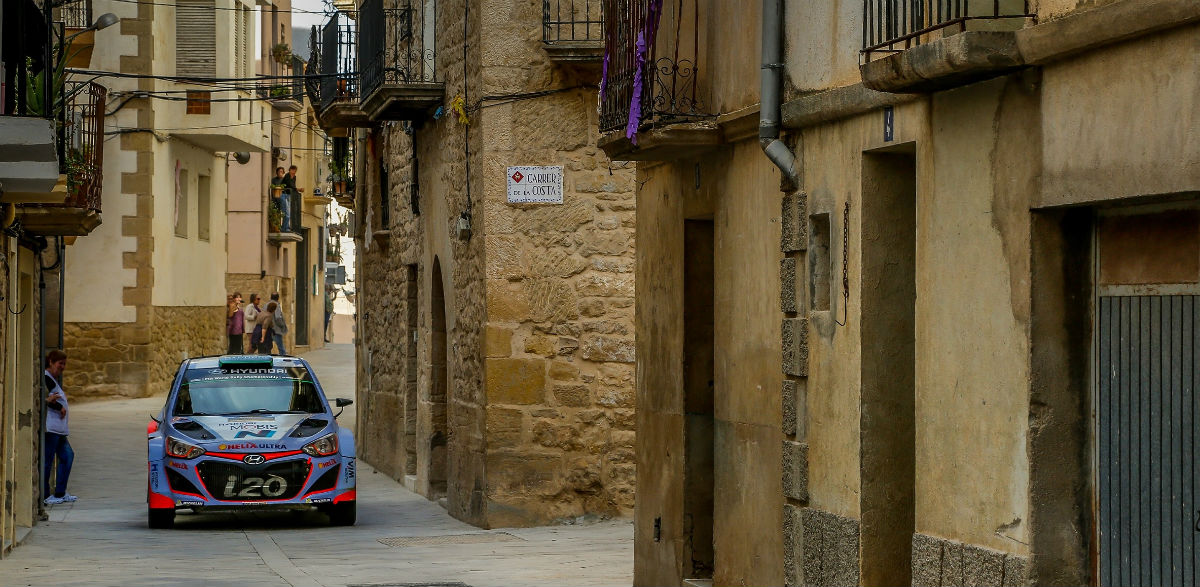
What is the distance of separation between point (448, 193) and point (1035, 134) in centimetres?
1252

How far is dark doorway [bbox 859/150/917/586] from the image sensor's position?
8.72 m

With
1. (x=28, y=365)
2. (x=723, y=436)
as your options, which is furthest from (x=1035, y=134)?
(x=28, y=365)

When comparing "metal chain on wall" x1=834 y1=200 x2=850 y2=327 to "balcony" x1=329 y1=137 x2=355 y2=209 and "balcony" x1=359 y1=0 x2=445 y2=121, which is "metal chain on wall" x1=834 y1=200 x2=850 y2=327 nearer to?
"balcony" x1=359 y1=0 x2=445 y2=121

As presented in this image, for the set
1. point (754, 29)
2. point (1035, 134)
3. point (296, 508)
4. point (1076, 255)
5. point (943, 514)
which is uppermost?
point (754, 29)

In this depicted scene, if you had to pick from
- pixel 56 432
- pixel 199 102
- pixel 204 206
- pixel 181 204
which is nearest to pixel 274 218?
pixel 204 206

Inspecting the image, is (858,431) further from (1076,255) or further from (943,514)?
(1076,255)

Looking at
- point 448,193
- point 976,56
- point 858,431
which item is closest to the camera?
point 976,56

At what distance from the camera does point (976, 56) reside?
6941 millimetres

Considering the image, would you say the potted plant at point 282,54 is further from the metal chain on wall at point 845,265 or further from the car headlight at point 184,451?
the metal chain on wall at point 845,265

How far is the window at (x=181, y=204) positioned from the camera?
36.3 metres

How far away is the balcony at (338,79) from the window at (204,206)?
556 inches

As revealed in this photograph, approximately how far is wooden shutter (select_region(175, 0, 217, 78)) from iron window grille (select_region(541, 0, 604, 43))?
65.8ft

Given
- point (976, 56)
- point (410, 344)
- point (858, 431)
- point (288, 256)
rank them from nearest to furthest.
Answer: point (976, 56) → point (858, 431) → point (410, 344) → point (288, 256)

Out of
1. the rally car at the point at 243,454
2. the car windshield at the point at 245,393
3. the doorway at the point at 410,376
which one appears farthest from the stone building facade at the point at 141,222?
the rally car at the point at 243,454
